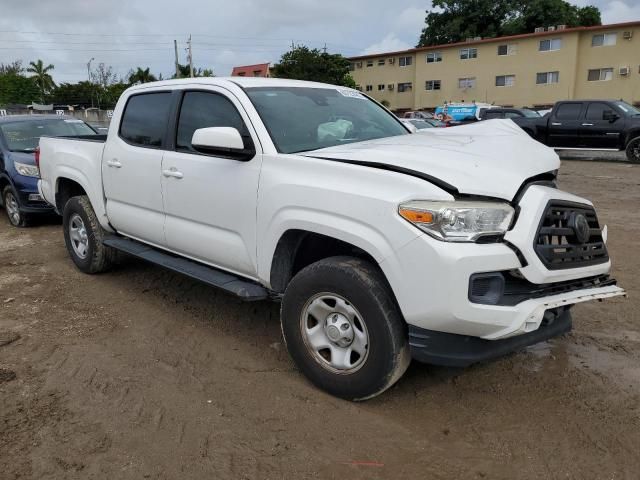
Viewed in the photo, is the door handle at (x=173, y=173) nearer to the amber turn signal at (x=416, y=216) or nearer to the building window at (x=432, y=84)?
the amber turn signal at (x=416, y=216)

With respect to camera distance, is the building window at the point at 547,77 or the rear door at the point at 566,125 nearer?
the rear door at the point at 566,125

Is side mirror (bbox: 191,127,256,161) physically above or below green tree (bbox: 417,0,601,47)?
below

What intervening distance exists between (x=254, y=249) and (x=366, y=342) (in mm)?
993

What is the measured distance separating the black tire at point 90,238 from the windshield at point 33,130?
10.8 ft

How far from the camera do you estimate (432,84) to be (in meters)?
49.3

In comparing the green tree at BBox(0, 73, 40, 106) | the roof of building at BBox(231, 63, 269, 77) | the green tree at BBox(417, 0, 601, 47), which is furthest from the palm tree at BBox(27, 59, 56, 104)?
the green tree at BBox(417, 0, 601, 47)

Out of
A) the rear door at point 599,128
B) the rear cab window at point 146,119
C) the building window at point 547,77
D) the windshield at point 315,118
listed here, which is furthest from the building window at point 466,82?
the rear cab window at point 146,119

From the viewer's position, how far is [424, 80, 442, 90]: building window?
161ft

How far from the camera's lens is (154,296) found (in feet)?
16.9

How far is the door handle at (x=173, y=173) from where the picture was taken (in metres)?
4.07

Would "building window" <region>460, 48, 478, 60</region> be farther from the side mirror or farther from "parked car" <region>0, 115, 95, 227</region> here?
the side mirror

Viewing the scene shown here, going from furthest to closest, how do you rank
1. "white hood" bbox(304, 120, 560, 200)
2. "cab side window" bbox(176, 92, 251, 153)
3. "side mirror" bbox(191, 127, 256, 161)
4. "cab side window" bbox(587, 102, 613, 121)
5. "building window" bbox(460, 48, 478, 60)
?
"building window" bbox(460, 48, 478, 60) → "cab side window" bbox(587, 102, 613, 121) → "cab side window" bbox(176, 92, 251, 153) → "side mirror" bbox(191, 127, 256, 161) → "white hood" bbox(304, 120, 560, 200)

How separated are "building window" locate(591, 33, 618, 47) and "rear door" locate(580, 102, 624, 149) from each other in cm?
2905

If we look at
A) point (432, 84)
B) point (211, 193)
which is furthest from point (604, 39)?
point (211, 193)
